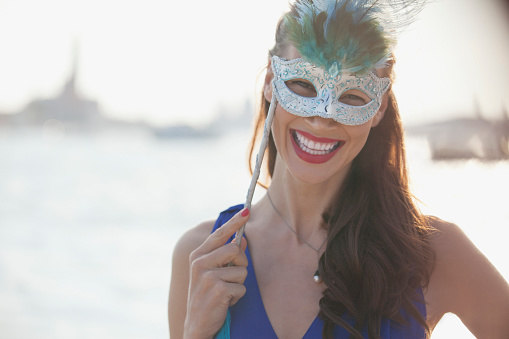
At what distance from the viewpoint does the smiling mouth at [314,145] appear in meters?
1.88

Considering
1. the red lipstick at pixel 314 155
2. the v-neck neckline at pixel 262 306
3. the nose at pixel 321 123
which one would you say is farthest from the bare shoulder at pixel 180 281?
the nose at pixel 321 123

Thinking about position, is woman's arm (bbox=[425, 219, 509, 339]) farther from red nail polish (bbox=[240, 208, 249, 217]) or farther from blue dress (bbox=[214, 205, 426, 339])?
red nail polish (bbox=[240, 208, 249, 217])

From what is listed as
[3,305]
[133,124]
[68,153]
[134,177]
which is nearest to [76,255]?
[3,305]

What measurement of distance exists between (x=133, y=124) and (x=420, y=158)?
17.0 metres

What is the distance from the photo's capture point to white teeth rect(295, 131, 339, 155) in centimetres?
188

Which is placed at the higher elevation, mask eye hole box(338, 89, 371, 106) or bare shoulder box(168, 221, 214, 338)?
mask eye hole box(338, 89, 371, 106)

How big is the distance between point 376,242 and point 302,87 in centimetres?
62

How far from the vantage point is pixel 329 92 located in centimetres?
184

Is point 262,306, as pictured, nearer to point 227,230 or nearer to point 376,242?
point 227,230

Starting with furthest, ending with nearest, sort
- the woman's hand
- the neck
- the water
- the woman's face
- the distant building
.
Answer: the distant building → the water → the neck → the woman's face → the woman's hand

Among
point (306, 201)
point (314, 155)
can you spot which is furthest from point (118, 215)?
point (314, 155)

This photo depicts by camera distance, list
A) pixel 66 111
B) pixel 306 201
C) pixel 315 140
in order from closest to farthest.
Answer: pixel 315 140
pixel 306 201
pixel 66 111

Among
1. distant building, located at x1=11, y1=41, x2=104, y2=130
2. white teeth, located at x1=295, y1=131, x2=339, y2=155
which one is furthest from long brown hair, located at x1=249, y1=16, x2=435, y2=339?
distant building, located at x1=11, y1=41, x2=104, y2=130

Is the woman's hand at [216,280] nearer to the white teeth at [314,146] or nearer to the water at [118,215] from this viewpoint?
the white teeth at [314,146]
